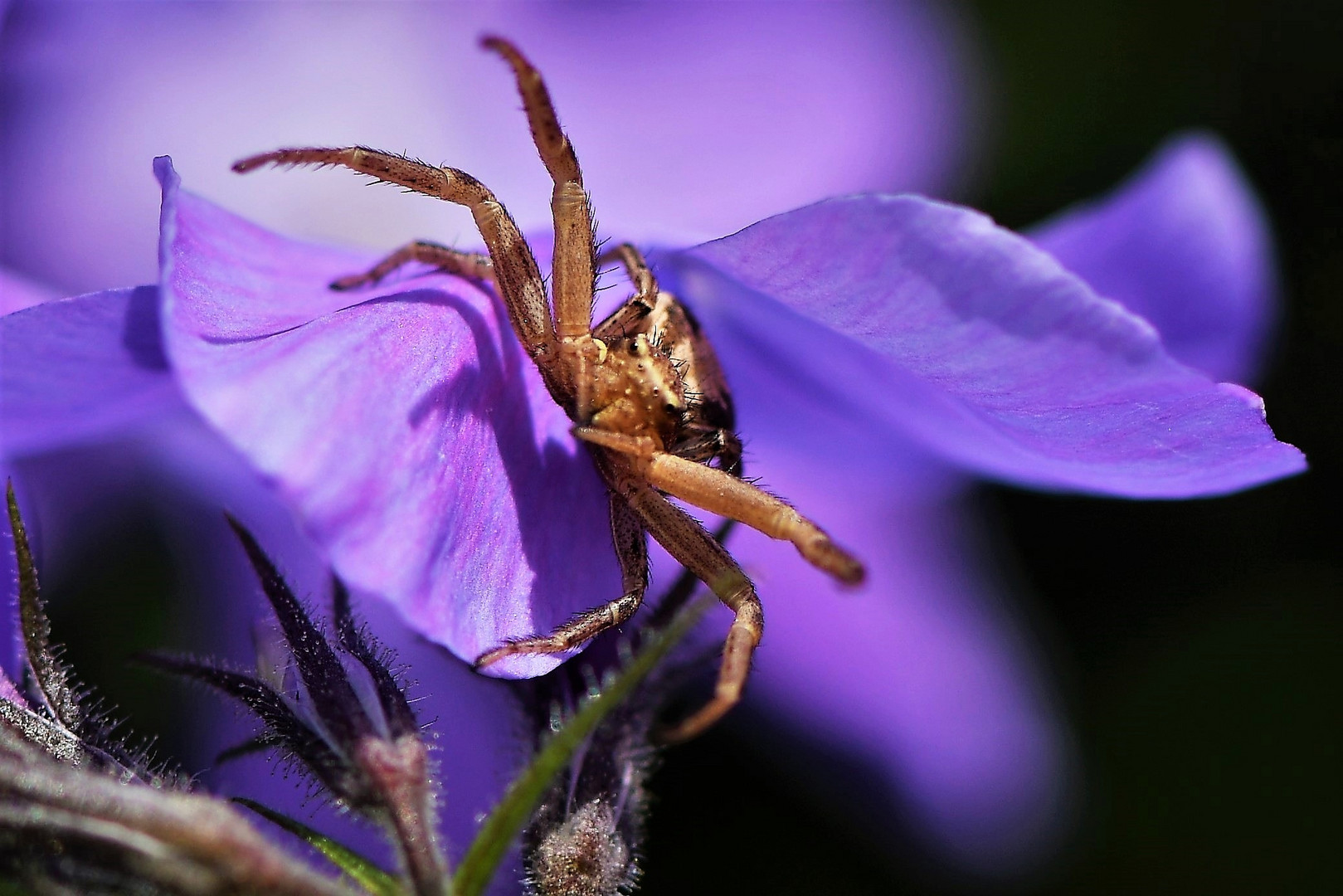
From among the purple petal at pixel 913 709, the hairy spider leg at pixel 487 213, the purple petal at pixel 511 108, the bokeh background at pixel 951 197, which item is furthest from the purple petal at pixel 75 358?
the purple petal at pixel 511 108

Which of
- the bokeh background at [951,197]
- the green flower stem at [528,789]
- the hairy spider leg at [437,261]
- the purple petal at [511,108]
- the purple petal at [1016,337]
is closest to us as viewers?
the green flower stem at [528,789]

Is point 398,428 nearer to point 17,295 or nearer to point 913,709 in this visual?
point 17,295

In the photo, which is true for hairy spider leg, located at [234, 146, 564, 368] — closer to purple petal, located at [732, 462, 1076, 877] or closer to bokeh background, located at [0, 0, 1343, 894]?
bokeh background, located at [0, 0, 1343, 894]

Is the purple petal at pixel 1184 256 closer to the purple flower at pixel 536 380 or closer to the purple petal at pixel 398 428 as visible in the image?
the purple flower at pixel 536 380

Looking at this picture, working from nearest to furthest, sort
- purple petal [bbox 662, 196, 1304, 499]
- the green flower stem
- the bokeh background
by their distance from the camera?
the green flower stem, purple petal [bbox 662, 196, 1304, 499], the bokeh background

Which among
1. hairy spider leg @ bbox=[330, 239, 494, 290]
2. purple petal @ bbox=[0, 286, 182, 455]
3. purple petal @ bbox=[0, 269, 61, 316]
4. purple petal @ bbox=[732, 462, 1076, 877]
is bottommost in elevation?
purple petal @ bbox=[732, 462, 1076, 877]

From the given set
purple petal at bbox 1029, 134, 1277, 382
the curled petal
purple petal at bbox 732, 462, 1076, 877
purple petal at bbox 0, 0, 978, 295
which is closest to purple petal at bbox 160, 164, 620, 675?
the curled petal

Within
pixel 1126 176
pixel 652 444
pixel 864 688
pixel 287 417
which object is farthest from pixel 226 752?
pixel 1126 176
